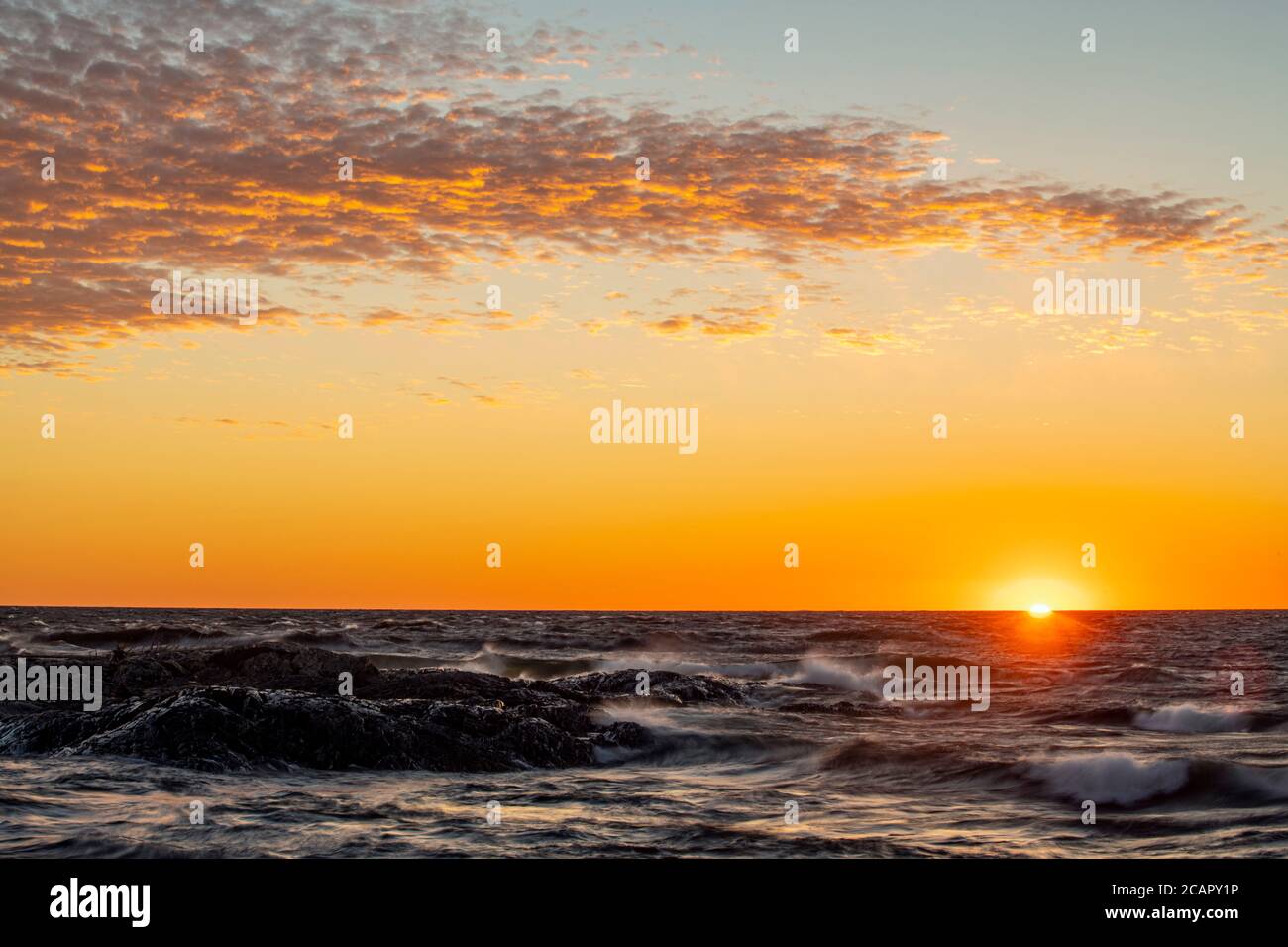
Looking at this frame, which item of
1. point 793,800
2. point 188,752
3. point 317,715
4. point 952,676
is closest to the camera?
point 793,800

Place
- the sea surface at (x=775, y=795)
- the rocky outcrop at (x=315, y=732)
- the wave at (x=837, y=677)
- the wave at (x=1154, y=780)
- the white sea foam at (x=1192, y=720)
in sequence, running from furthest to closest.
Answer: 1. the wave at (x=837, y=677)
2. the white sea foam at (x=1192, y=720)
3. the rocky outcrop at (x=315, y=732)
4. the wave at (x=1154, y=780)
5. the sea surface at (x=775, y=795)

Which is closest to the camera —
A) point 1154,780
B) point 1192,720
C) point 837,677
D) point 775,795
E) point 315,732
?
point 775,795

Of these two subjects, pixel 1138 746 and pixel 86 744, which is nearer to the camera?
pixel 86 744

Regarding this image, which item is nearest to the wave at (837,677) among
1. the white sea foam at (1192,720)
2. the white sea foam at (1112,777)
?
the white sea foam at (1192,720)

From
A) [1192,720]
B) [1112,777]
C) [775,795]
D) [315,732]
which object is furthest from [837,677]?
[315,732]

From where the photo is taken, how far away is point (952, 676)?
4425 centimetres

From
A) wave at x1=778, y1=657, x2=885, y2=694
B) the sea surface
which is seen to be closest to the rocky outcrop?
the sea surface

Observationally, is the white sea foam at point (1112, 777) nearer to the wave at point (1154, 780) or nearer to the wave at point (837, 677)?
the wave at point (1154, 780)

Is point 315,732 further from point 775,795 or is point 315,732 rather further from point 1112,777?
point 1112,777

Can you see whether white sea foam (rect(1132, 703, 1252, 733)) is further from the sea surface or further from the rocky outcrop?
the rocky outcrop
